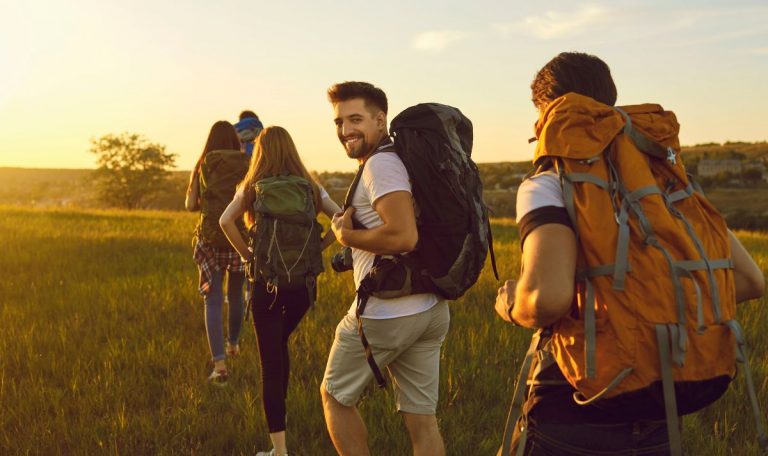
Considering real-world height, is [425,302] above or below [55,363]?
above

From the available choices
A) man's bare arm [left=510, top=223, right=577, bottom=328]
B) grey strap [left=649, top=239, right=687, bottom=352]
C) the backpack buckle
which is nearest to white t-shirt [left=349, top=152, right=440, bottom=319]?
man's bare arm [left=510, top=223, right=577, bottom=328]

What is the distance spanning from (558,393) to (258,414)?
→ 10.3ft

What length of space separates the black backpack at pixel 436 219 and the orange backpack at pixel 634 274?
981 millimetres

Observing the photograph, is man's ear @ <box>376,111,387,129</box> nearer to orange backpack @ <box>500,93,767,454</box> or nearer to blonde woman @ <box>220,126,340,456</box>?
blonde woman @ <box>220,126,340,456</box>

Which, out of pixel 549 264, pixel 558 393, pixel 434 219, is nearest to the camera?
pixel 549 264

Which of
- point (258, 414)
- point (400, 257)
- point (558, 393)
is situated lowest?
point (258, 414)

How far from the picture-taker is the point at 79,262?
12461 mm

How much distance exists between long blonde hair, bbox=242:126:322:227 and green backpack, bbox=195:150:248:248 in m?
1.09

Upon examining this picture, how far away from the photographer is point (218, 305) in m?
5.57

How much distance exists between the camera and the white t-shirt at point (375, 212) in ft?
9.72

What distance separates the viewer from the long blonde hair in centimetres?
422

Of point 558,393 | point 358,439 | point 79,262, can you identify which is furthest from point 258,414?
point 79,262

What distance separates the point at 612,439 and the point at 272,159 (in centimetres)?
283

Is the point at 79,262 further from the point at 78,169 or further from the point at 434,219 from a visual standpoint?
the point at 78,169
